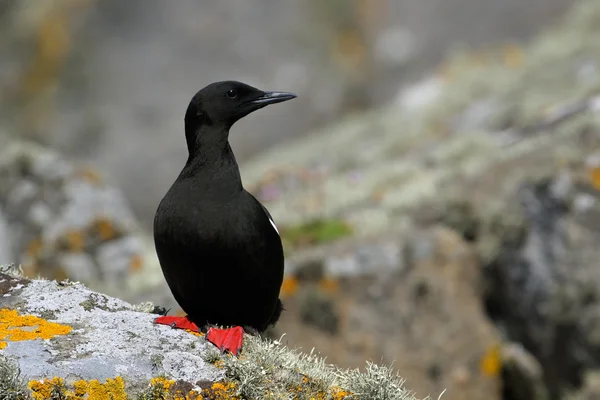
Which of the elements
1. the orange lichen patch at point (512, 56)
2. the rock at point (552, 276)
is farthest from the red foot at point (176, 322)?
the orange lichen patch at point (512, 56)

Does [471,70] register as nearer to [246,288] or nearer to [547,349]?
[547,349]

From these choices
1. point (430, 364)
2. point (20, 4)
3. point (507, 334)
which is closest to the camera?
point (430, 364)

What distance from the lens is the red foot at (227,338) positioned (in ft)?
13.3

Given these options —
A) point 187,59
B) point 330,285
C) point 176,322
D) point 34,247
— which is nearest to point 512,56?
point 187,59

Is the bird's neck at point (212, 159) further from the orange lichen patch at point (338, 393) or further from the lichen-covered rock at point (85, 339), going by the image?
the orange lichen patch at point (338, 393)

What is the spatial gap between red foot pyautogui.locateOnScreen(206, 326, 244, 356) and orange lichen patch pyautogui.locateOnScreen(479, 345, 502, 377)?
581 cm

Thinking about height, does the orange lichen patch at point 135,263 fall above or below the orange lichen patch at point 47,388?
above

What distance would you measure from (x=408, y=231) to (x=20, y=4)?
1719 cm

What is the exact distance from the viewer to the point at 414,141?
17.7 meters

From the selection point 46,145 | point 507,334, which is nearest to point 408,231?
point 507,334

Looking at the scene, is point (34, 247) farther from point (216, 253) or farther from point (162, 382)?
point (162, 382)

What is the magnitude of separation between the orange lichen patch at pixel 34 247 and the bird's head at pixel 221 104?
6.68 meters

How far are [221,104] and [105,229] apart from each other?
683cm

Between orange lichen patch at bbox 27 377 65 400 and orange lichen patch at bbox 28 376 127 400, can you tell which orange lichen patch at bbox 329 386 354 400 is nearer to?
orange lichen patch at bbox 28 376 127 400
